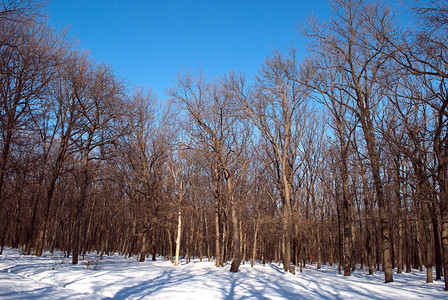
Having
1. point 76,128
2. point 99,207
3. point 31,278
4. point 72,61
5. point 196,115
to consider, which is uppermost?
point 72,61

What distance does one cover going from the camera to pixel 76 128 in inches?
705

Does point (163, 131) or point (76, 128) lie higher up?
point (163, 131)

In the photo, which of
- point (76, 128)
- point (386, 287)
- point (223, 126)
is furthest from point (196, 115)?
point (386, 287)

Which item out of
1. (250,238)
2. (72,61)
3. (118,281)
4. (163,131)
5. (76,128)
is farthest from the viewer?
(250,238)

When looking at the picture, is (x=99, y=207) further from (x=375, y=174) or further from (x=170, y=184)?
(x=375, y=174)

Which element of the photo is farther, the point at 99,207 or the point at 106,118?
the point at 99,207

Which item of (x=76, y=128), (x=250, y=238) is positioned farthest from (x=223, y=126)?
(x=250, y=238)

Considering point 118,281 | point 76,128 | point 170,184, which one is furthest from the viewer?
point 170,184

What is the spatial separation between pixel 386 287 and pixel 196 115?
1293 cm

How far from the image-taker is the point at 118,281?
35.3 feet

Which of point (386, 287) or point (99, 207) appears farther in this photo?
point (99, 207)

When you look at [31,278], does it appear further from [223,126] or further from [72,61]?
[223,126]

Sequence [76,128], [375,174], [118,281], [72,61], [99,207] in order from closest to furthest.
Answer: [118,281]
[375,174]
[72,61]
[76,128]
[99,207]

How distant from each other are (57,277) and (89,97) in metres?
9.79
